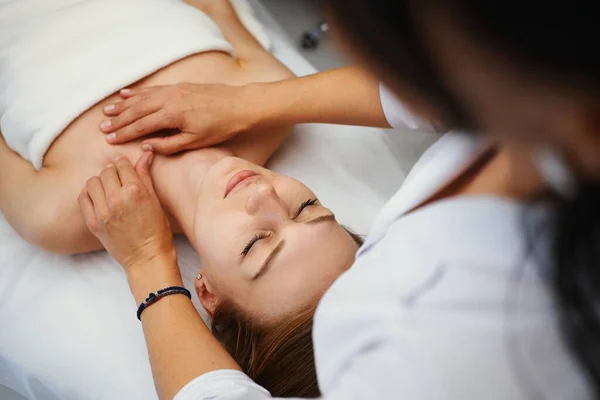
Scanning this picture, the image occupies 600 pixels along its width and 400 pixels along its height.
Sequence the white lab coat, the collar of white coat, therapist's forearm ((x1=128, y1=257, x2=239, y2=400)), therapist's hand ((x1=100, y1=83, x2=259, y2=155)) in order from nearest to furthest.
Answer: the white lab coat → the collar of white coat → therapist's forearm ((x1=128, y1=257, x2=239, y2=400)) → therapist's hand ((x1=100, y1=83, x2=259, y2=155))

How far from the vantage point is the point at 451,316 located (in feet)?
1.71

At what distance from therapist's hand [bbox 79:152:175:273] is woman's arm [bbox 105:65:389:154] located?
0.37 feet

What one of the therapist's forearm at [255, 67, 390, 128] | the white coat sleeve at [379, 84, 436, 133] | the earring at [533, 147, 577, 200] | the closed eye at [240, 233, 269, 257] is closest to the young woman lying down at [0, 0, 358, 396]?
the closed eye at [240, 233, 269, 257]

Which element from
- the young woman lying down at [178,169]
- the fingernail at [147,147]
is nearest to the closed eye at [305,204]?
the young woman lying down at [178,169]

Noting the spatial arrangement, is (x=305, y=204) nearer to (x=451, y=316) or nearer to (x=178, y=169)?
(x=178, y=169)

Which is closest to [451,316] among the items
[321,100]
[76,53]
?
[321,100]

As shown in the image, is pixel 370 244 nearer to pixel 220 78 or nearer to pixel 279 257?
pixel 279 257

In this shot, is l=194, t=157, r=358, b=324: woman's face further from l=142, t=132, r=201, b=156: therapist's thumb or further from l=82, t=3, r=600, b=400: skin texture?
l=82, t=3, r=600, b=400: skin texture

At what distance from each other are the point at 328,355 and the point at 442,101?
0.34 meters

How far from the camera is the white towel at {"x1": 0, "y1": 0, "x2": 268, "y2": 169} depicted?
108cm

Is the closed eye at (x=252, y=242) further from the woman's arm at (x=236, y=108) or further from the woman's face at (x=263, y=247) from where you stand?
the woman's arm at (x=236, y=108)

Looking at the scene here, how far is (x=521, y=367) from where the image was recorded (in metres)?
0.49

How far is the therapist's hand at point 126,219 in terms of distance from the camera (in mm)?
973

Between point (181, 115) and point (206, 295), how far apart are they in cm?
34
